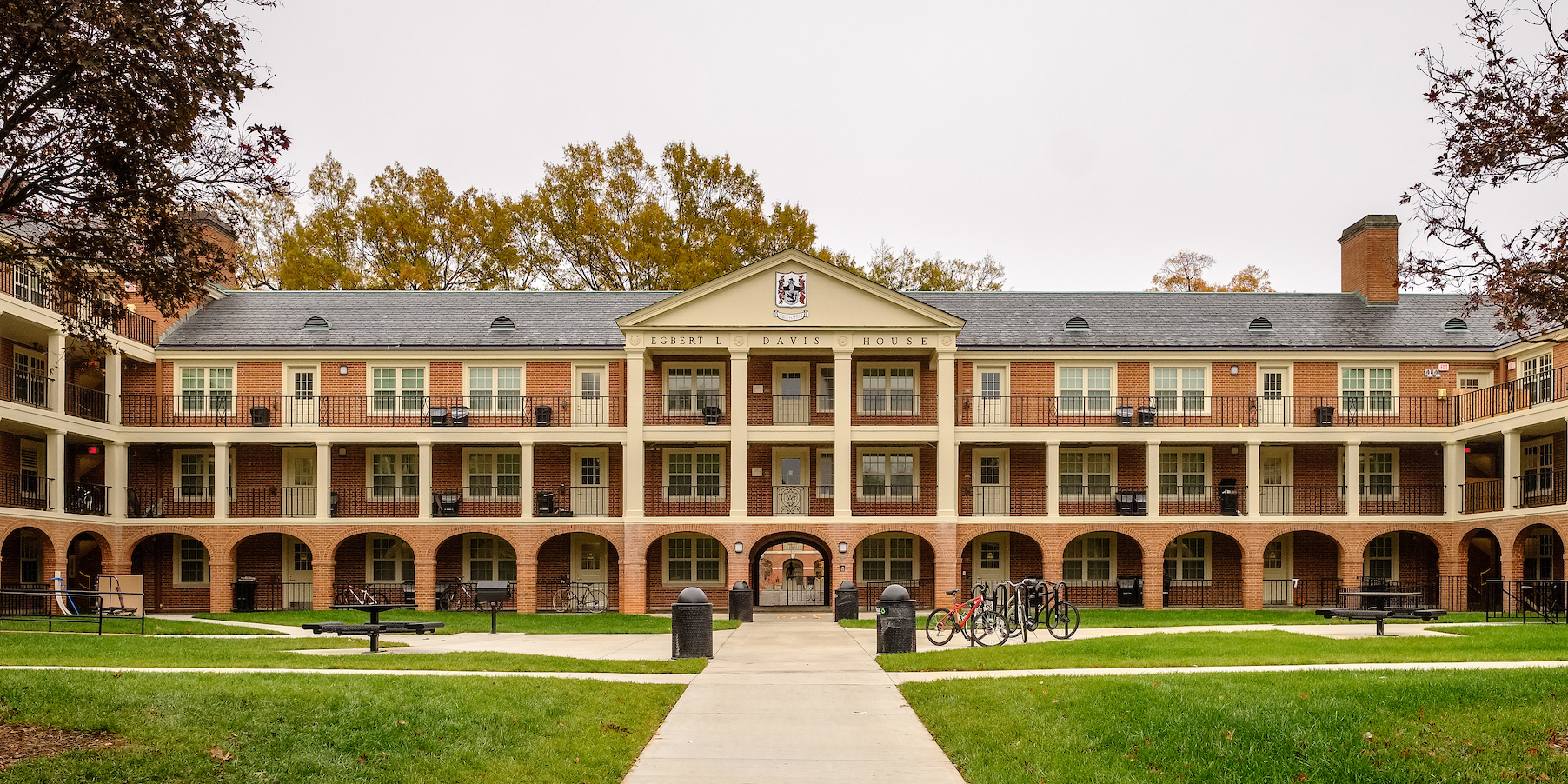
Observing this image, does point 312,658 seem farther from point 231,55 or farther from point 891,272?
point 891,272

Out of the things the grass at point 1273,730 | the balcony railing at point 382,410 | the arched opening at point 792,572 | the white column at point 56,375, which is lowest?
the arched opening at point 792,572

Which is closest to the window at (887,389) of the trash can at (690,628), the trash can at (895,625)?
the trash can at (895,625)

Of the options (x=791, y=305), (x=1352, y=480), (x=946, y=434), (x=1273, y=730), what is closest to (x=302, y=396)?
(x=791, y=305)

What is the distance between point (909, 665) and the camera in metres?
16.7

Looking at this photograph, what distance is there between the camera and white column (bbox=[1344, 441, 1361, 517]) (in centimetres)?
3344

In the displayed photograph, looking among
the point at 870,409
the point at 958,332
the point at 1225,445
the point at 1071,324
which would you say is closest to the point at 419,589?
the point at 870,409

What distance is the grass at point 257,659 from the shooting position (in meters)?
15.6

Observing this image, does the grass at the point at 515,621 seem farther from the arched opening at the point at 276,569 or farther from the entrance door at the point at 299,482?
the entrance door at the point at 299,482

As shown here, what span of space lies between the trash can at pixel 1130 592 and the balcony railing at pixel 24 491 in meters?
26.4

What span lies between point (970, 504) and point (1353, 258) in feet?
47.1

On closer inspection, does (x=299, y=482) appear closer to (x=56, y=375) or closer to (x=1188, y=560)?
Result: (x=56, y=375)

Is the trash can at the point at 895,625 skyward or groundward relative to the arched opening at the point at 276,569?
skyward

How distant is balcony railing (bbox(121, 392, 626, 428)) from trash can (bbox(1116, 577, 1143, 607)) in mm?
14029

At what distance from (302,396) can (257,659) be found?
64.7ft
